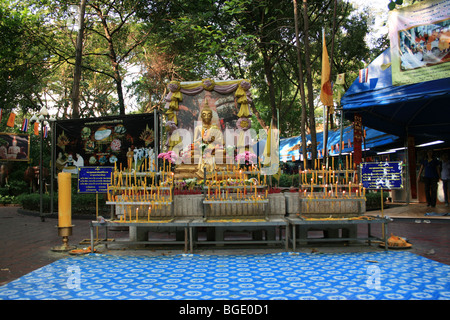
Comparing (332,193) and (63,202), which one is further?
(332,193)

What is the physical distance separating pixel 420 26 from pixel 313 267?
24.3 feet

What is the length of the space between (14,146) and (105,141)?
911cm

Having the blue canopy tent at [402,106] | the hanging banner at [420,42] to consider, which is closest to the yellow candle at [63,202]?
the blue canopy tent at [402,106]

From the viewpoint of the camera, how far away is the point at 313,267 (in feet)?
16.8

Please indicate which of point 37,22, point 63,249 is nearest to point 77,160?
point 63,249

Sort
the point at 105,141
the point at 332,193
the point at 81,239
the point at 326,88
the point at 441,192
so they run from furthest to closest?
the point at 441,192
the point at 105,141
the point at 326,88
the point at 81,239
the point at 332,193

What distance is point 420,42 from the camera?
9.35 m

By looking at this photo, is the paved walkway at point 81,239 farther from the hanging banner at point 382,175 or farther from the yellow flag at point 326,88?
the yellow flag at point 326,88

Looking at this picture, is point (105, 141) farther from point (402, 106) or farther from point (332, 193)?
point (402, 106)

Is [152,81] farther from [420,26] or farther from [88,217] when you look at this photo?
[420,26]

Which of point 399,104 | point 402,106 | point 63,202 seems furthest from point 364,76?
point 63,202

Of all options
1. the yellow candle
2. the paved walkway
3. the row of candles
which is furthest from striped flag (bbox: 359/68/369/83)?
the yellow candle

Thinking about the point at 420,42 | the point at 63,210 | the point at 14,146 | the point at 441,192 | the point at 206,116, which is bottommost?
the point at 441,192

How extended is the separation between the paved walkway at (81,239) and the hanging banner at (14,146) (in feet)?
25.0
